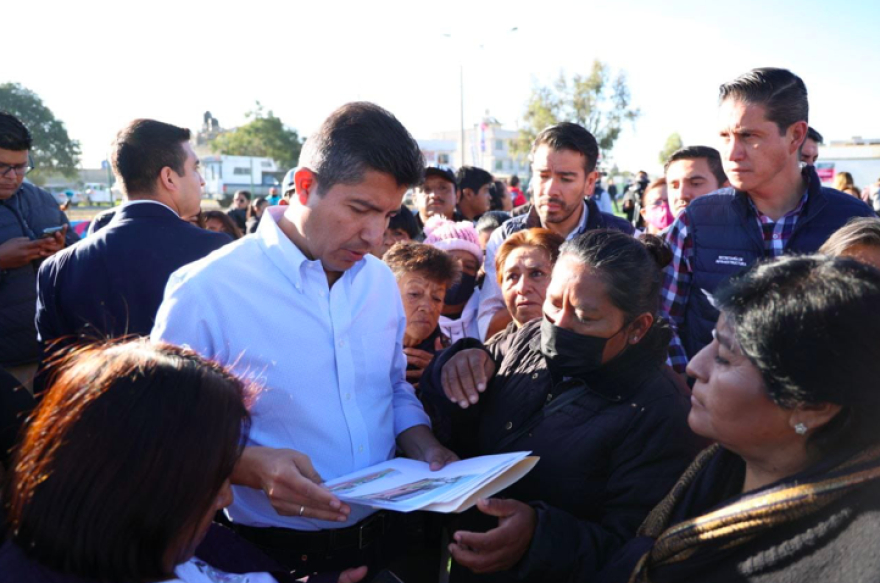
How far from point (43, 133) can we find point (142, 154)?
134ft

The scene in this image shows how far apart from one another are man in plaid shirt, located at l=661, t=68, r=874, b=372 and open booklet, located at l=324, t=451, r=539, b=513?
189 centimetres

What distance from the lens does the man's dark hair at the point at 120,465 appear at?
124cm

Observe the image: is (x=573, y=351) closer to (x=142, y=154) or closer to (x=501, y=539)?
(x=501, y=539)

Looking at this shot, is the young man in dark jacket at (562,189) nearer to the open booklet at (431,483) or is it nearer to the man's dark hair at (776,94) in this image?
the man's dark hair at (776,94)

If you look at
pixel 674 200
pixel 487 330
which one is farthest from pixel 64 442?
pixel 674 200

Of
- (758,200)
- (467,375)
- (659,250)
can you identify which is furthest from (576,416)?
(758,200)

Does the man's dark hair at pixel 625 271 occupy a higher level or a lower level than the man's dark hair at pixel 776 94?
lower

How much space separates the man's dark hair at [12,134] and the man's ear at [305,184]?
2923 millimetres

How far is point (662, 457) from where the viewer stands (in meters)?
2.04

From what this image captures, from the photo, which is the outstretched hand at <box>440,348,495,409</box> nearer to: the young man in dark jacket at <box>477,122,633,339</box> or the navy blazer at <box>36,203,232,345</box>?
the navy blazer at <box>36,203,232,345</box>

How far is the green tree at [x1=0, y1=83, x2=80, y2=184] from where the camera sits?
3453 cm

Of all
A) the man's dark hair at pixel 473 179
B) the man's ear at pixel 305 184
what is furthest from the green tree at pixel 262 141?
the man's ear at pixel 305 184

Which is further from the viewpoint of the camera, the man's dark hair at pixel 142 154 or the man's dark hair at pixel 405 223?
the man's dark hair at pixel 405 223

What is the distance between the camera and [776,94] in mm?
3219
